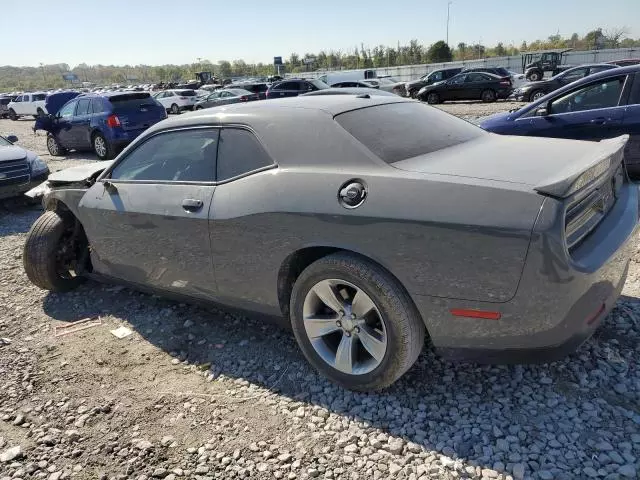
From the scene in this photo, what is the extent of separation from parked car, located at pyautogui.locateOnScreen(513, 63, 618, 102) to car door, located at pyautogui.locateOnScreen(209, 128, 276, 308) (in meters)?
15.7

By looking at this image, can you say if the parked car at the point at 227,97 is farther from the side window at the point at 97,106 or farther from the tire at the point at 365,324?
the tire at the point at 365,324

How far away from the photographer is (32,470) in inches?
94.3

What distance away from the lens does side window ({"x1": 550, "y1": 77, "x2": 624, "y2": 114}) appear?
5879 mm

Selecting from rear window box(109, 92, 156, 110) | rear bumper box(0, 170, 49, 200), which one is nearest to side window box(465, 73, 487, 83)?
rear window box(109, 92, 156, 110)

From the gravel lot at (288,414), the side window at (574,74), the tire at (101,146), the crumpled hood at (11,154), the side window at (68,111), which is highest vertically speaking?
the side window at (68,111)

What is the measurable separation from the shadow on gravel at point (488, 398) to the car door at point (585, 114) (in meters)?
3.26

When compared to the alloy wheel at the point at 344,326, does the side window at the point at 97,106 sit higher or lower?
higher

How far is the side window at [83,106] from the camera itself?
41.6 ft

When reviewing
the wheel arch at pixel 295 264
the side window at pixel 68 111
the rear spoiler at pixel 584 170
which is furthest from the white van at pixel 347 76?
the wheel arch at pixel 295 264

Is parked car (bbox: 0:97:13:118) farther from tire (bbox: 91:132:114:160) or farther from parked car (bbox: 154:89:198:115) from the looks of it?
tire (bbox: 91:132:114:160)

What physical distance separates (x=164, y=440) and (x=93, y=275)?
2.19m

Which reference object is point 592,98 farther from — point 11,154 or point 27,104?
point 27,104

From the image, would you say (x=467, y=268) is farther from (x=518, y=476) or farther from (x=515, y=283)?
(x=518, y=476)

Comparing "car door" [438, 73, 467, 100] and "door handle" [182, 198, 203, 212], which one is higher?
"door handle" [182, 198, 203, 212]
